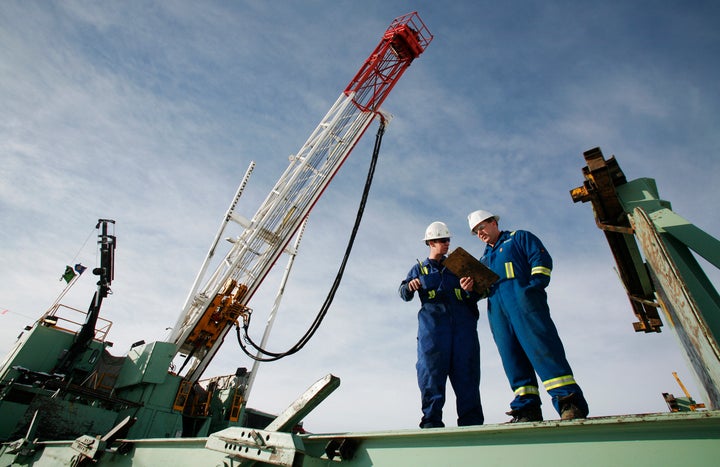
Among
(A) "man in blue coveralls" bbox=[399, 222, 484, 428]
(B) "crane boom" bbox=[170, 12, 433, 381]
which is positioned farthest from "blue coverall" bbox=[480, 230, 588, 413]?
(B) "crane boom" bbox=[170, 12, 433, 381]

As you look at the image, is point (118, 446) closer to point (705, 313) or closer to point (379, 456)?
point (379, 456)

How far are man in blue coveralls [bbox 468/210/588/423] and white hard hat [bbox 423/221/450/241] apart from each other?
618 mm

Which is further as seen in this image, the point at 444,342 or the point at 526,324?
the point at 444,342

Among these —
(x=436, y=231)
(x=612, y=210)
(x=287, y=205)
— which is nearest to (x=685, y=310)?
(x=612, y=210)

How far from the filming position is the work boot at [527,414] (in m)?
2.20

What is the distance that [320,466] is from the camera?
156cm

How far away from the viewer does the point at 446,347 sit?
106 inches

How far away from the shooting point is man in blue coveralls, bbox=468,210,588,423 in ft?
6.79

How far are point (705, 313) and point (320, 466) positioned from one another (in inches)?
80.9

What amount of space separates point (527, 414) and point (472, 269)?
3.14 ft

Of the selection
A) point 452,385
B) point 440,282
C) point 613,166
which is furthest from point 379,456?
point 613,166

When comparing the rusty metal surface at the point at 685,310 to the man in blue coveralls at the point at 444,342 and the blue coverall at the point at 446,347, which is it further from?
the blue coverall at the point at 446,347

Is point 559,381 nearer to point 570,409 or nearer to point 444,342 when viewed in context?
point 570,409

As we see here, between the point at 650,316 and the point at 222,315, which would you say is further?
the point at 222,315
